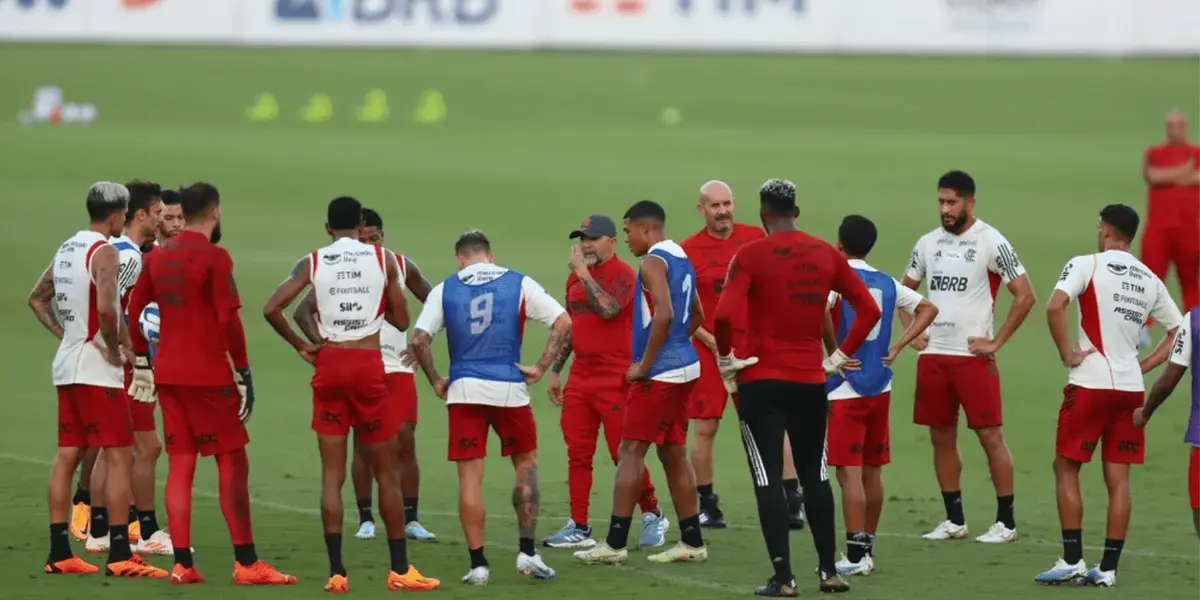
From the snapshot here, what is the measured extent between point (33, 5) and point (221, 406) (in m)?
27.9

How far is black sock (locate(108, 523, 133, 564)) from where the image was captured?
1115 cm

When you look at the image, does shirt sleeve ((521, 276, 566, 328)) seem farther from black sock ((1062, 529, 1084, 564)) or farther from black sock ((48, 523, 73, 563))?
black sock ((1062, 529, 1084, 564))

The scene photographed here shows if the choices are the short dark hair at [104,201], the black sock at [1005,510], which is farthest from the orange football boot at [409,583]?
the black sock at [1005,510]

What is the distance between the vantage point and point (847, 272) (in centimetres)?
1084

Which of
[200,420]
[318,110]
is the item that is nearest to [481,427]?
[200,420]

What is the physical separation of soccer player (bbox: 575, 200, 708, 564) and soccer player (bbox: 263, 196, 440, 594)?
143 cm

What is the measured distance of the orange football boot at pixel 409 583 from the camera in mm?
10836

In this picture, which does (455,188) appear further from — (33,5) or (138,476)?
(138,476)

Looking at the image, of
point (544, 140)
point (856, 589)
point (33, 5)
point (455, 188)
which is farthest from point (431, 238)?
point (856, 589)

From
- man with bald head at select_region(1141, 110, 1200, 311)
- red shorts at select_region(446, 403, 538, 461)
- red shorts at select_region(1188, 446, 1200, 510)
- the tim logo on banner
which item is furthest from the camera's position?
the tim logo on banner

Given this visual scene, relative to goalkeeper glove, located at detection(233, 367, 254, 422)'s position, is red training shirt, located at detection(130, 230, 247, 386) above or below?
above

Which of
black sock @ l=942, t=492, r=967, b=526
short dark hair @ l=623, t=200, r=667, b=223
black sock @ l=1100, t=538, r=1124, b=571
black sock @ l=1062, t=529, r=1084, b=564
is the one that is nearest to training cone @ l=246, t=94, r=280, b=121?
black sock @ l=942, t=492, r=967, b=526

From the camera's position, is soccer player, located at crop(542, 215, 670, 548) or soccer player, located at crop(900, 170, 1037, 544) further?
soccer player, located at crop(900, 170, 1037, 544)

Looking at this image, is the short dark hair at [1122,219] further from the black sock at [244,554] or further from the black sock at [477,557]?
the black sock at [244,554]
